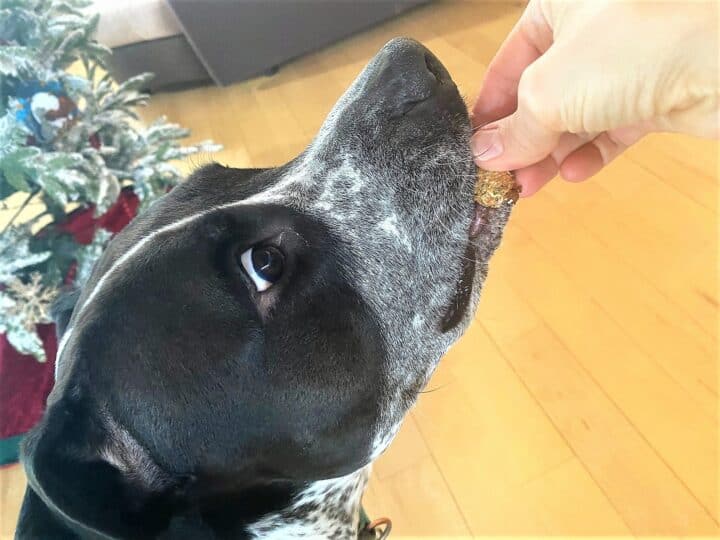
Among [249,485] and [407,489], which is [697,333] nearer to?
[407,489]

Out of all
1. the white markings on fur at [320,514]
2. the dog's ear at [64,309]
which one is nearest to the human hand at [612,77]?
the white markings on fur at [320,514]

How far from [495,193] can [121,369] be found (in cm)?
88

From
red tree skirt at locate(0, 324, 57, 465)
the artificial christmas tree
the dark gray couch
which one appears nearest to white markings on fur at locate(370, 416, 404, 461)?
the artificial christmas tree

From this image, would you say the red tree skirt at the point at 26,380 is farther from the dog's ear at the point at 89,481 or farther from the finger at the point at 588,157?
the finger at the point at 588,157

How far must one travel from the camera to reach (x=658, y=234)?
2.97 m

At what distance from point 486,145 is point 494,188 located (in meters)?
0.10

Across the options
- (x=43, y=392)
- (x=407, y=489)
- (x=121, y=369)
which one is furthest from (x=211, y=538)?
(x=43, y=392)

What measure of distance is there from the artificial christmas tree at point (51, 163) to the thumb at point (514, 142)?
178 cm

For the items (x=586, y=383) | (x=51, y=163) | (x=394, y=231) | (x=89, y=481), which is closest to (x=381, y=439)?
(x=394, y=231)

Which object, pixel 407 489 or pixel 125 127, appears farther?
pixel 125 127

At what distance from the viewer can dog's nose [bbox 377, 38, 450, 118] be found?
137 cm

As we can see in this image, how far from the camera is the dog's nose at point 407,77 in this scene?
4.48ft

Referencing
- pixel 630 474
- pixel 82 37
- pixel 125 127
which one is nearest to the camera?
pixel 630 474

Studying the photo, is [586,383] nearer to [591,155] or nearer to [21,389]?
[591,155]
